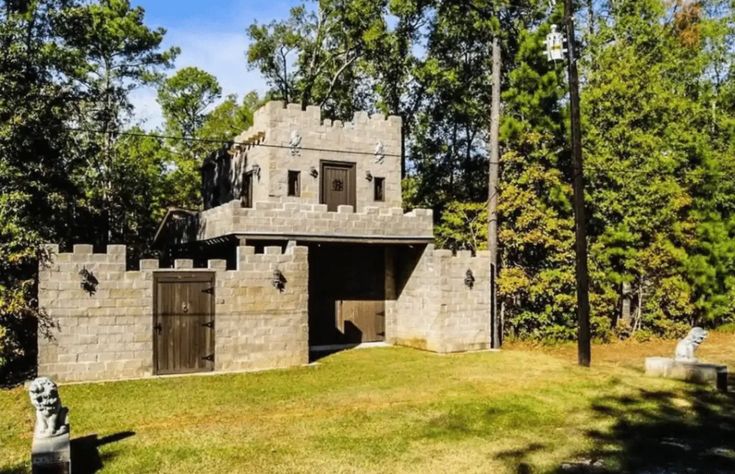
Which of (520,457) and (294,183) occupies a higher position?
(294,183)

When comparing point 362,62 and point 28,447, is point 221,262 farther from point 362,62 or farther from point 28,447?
point 362,62

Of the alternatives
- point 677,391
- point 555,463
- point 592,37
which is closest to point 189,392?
point 555,463

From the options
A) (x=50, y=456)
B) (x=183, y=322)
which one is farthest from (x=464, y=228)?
(x=50, y=456)

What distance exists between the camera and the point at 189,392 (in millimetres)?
11906

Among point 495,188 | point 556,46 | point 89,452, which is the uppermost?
point 556,46

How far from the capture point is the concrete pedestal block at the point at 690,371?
41.0ft

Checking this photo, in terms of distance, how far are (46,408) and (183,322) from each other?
21.3 ft

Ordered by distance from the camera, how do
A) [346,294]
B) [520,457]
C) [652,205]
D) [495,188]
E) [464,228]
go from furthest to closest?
[464,228], [652,205], [495,188], [346,294], [520,457]

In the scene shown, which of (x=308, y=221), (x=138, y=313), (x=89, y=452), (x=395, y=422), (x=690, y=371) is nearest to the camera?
(x=89, y=452)

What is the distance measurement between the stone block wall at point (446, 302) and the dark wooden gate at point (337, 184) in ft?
9.49

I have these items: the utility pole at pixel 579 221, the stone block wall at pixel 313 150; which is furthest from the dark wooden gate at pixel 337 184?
the utility pole at pixel 579 221

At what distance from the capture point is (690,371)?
1291 centimetres

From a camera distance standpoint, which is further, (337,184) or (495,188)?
(495,188)

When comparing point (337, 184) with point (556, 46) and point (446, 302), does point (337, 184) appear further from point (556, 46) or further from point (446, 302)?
point (556, 46)
